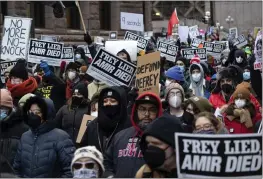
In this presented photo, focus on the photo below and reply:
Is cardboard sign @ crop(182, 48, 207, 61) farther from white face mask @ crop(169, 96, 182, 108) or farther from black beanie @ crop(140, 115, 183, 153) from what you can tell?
black beanie @ crop(140, 115, 183, 153)

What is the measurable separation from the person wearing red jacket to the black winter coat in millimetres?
1423

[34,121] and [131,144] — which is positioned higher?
[34,121]

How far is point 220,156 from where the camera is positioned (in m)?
4.30

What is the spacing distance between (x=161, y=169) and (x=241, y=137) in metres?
0.61

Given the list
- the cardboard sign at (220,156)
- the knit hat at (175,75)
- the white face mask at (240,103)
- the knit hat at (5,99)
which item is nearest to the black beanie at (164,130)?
the cardboard sign at (220,156)

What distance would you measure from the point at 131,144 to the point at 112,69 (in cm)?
270

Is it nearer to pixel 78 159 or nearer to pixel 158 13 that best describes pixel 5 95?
pixel 78 159

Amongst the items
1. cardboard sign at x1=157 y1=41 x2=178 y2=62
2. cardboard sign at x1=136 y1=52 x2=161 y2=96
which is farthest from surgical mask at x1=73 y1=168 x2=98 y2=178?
cardboard sign at x1=157 y1=41 x2=178 y2=62

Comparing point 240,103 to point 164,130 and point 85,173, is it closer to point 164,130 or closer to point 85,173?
point 85,173

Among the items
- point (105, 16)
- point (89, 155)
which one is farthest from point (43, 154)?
point (105, 16)

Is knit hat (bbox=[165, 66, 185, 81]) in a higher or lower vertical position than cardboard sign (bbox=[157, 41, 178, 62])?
lower

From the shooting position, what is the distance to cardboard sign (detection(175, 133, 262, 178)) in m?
4.27

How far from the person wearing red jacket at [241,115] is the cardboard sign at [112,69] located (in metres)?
1.13

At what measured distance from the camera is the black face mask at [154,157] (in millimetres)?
4613
